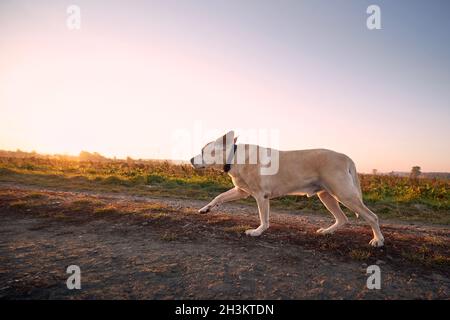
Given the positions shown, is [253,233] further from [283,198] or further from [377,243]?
[283,198]

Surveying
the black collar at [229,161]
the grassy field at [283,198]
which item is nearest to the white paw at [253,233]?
the black collar at [229,161]

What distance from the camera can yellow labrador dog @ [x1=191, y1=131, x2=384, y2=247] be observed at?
5695mm

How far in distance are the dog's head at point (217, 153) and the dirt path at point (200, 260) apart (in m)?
1.36

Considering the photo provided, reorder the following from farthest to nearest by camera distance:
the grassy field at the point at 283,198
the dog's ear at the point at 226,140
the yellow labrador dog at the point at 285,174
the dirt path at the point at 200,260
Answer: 1. the grassy field at the point at 283,198
2. the dog's ear at the point at 226,140
3. the yellow labrador dog at the point at 285,174
4. the dirt path at the point at 200,260

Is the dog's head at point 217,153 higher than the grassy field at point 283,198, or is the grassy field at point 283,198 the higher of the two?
the dog's head at point 217,153

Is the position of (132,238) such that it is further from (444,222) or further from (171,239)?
(444,222)

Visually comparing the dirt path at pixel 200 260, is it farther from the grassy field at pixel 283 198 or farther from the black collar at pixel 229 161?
the grassy field at pixel 283 198

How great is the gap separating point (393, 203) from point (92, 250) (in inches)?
523

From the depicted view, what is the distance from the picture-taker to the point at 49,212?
8.06 m

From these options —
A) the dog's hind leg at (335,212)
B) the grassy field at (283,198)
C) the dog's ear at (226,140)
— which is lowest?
the grassy field at (283,198)

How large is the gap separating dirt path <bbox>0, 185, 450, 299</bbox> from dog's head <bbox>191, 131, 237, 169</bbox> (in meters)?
1.36

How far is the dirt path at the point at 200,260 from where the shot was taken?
379cm

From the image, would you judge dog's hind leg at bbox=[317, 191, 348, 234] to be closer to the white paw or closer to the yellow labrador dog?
the yellow labrador dog

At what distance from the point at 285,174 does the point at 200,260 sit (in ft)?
8.61
